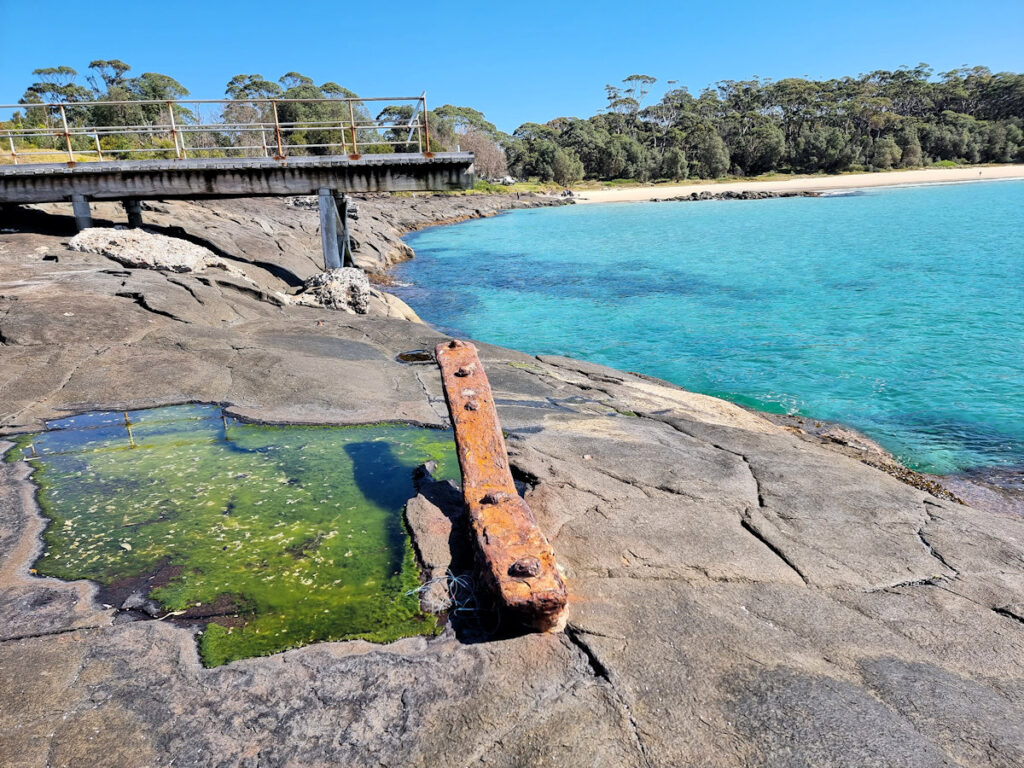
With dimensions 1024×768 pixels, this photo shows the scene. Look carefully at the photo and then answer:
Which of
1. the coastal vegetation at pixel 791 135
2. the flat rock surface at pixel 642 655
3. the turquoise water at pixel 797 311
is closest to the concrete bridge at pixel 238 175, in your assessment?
the turquoise water at pixel 797 311

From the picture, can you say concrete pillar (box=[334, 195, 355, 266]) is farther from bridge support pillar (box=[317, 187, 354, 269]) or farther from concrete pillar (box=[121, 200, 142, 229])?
concrete pillar (box=[121, 200, 142, 229])

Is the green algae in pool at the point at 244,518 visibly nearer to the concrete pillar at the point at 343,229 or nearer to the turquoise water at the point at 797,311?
the turquoise water at the point at 797,311

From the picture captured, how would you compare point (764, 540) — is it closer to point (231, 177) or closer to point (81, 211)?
point (231, 177)

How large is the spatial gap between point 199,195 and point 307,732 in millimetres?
15297

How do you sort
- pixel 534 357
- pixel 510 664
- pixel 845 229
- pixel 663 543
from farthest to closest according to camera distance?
pixel 845 229, pixel 534 357, pixel 663 543, pixel 510 664

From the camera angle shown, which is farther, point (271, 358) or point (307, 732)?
point (271, 358)

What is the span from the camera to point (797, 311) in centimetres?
1809

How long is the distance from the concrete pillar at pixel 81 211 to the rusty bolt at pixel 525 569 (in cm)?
1560

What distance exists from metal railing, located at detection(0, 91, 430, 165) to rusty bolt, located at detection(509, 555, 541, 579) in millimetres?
12194

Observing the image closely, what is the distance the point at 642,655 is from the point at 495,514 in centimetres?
104

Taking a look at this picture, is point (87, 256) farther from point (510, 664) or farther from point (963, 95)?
point (963, 95)

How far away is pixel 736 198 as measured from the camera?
68.1 metres

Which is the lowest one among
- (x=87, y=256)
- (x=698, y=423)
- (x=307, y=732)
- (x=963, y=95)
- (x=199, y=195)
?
(x=698, y=423)

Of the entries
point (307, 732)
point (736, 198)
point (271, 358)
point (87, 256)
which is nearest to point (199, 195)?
point (87, 256)
